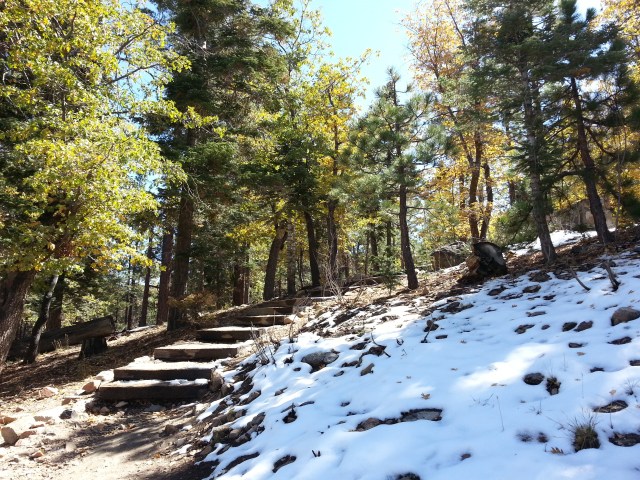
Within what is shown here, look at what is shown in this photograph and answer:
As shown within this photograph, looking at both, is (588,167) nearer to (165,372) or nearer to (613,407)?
(613,407)

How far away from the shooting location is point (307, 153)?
Result: 1341 cm

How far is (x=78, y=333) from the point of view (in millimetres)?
12742

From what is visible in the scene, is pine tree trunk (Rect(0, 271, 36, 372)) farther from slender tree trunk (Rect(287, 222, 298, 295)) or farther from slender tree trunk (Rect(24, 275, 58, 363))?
slender tree trunk (Rect(287, 222, 298, 295))

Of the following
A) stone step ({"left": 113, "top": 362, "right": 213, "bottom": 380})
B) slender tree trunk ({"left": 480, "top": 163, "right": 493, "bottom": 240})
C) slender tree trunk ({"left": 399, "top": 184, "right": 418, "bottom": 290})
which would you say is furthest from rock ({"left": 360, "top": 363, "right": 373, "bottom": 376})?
slender tree trunk ({"left": 480, "top": 163, "right": 493, "bottom": 240})

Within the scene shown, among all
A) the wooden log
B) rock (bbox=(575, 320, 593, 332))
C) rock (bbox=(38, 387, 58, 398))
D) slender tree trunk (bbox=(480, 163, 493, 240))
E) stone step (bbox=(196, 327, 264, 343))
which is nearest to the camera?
rock (bbox=(575, 320, 593, 332))

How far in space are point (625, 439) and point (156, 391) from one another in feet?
20.2

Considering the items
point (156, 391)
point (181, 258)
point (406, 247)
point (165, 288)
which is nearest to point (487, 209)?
point (406, 247)

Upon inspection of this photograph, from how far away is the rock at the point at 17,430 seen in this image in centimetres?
495

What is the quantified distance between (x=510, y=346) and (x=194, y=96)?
10237mm

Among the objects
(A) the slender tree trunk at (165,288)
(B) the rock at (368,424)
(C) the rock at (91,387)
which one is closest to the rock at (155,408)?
(C) the rock at (91,387)

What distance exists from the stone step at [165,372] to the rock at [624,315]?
5.70m

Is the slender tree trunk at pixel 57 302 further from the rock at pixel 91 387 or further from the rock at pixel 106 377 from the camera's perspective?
the rock at pixel 91 387

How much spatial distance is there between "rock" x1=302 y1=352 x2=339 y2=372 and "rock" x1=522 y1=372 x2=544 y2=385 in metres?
2.55

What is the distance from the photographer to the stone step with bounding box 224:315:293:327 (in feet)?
30.5
